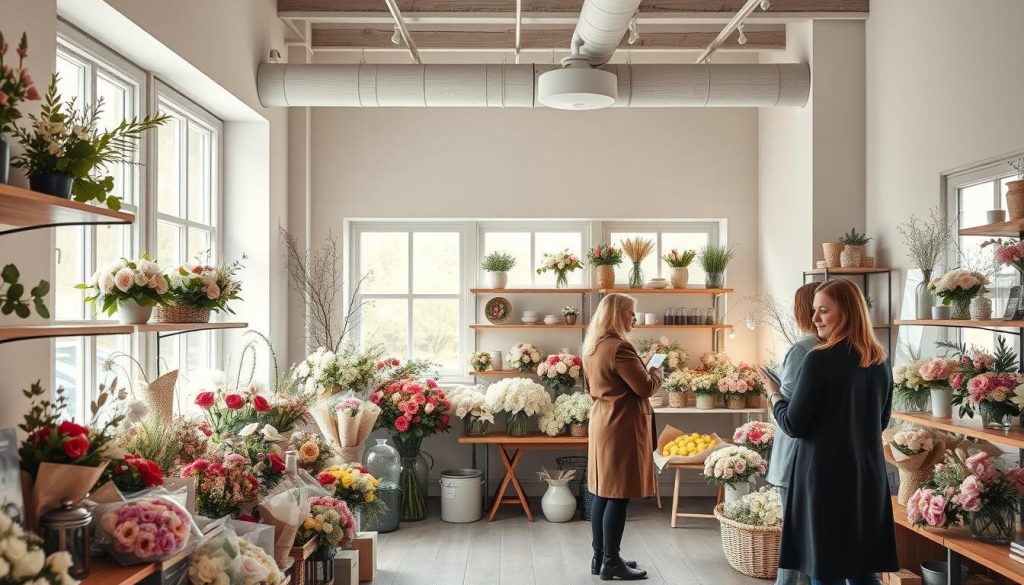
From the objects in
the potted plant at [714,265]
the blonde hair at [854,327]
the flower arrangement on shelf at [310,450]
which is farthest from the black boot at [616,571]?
the potted plant at [714,265]

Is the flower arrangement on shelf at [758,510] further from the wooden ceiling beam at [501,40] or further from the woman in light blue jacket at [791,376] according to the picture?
the wooden ceiling beam at [501,40]

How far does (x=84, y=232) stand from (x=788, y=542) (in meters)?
3.25

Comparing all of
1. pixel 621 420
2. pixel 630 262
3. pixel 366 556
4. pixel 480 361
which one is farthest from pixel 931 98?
pixel 366 556

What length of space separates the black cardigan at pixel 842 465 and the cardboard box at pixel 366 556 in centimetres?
238

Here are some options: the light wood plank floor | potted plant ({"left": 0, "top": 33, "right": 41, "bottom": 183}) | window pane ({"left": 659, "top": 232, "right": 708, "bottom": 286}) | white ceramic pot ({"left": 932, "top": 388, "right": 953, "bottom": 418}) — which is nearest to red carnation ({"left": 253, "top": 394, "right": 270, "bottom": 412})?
the light wood plank floor

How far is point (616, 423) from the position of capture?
4.62 m

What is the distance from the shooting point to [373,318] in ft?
23.2

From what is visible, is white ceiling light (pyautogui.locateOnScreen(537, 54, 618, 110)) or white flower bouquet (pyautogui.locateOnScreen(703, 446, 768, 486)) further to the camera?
white flower bouquet (pyautogui.locateOnScreen(703, 446, 768, 486))

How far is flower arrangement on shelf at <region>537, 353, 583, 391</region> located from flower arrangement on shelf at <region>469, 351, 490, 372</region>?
17.5 inches

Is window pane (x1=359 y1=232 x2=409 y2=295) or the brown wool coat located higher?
window pane (x1=359 y1=232 x2=409 y2=295)

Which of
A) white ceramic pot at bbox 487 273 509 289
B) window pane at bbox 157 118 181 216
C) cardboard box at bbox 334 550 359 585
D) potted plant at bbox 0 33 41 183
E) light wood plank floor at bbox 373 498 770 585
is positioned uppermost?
window pane at bbox 157 118 181 216

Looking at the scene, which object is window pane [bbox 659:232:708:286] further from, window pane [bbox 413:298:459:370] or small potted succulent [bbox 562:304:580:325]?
window pane [bbox 413:298:459:370]

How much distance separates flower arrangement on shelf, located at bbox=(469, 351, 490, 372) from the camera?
22.2 ft

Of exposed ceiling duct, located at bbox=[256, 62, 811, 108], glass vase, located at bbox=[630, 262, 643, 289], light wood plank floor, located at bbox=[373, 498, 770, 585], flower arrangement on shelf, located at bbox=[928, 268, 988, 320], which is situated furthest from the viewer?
glass vase, located at bbox=[630, 262, 643, 289]
